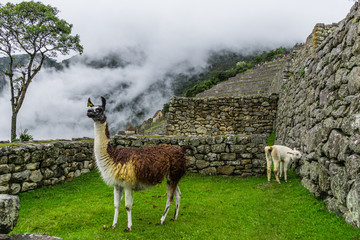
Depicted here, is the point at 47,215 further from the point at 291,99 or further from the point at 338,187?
the point at 291,99

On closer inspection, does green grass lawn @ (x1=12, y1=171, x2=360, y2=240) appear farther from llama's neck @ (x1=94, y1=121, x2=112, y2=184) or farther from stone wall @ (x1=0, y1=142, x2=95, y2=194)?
llama's neck @ (x1=94, y1=121, x2=112, y2=184)

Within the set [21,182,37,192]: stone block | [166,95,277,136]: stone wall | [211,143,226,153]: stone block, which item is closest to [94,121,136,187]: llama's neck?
[21,182,37,192]: stone block

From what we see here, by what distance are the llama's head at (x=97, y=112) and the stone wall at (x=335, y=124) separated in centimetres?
385

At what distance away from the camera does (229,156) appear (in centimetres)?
793

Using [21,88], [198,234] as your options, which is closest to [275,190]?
[198,234]

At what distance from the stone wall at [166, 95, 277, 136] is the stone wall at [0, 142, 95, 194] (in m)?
5.80

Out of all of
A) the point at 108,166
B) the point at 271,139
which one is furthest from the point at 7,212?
the point at 271,139

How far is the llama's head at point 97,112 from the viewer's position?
3857mm

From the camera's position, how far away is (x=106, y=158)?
3.94m

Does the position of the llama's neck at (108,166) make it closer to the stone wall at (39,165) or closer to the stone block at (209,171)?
the stone wall at (39,165)

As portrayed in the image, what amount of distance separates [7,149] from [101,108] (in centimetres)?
314

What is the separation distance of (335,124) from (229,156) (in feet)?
12.5

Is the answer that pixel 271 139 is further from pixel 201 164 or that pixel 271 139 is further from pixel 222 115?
pixel 201 164

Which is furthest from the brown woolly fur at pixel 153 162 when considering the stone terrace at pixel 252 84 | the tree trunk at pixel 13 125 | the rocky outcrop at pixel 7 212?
the stone terrace at pixel 252 84
